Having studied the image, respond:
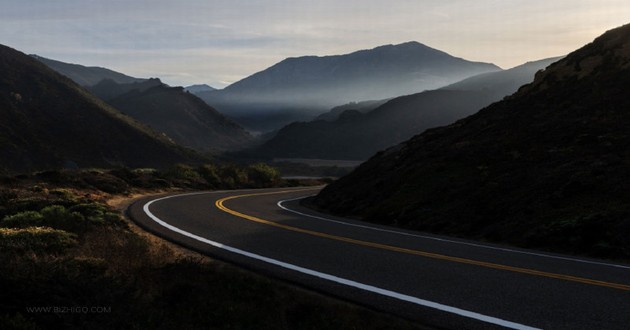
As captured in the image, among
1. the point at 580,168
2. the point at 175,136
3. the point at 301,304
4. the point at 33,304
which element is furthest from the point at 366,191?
the point at 175,136

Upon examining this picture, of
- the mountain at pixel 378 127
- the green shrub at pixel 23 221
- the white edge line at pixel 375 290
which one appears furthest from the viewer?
Answer: the mountain at pixel 378 127

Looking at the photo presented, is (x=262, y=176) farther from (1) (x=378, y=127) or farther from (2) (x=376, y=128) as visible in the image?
(2) (x=376, y=128)

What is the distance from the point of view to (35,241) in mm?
8078

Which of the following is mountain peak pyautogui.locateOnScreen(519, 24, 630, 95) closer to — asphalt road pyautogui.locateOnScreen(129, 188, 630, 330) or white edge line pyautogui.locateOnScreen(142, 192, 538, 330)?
asphalt road pyautogui.locateOnScreen(129, 188, 630, 330)

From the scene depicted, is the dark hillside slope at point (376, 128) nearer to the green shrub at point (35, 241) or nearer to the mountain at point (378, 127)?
the mountain at point (378, 127)

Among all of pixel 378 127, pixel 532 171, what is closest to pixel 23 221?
pixel 532 171

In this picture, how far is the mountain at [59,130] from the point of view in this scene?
7281 centimetres

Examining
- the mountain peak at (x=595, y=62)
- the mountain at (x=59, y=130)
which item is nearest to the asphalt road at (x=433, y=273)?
the mountain peak at (x=595, y=62)

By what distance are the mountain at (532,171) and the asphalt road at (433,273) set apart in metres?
2.68

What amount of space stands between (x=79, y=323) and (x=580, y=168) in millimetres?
15974

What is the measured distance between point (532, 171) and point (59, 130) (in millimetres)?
85481

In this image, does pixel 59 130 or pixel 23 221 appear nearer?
pixel 23 221

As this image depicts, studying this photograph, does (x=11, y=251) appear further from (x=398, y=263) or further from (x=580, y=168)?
(x=580, y=168)

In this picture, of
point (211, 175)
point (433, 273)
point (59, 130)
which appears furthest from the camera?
point (59, 130)
